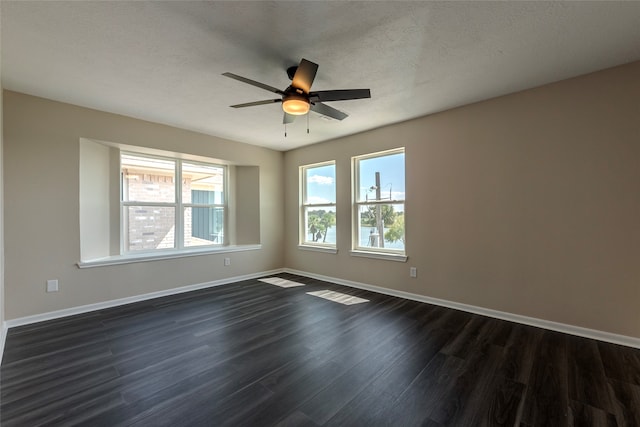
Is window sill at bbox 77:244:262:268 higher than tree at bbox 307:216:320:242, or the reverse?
tree at bbox 307:216:320:242

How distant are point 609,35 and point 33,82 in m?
5.22

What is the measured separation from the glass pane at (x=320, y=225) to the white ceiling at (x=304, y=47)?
233cm

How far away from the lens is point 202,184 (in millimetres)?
5043

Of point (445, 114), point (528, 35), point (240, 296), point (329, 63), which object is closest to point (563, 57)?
point (528, 35)

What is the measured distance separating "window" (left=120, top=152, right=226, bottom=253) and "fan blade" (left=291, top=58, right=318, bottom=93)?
10.8 ft

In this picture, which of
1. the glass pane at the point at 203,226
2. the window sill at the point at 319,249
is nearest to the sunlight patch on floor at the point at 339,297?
the window sill at the point at 319,249

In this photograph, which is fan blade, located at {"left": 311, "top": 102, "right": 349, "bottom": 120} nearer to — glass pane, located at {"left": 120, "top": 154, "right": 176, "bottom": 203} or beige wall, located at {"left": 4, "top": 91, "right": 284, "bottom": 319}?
beige wall, located at {"left": 4, "top": 91, "right": 284, "bottom": 319}

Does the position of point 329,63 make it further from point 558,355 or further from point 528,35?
point 558,355

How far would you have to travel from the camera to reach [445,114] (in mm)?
3605

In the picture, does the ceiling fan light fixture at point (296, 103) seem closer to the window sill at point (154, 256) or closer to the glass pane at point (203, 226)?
the window sill at point (154, 256)

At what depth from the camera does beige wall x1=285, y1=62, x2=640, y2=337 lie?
254 centimetres

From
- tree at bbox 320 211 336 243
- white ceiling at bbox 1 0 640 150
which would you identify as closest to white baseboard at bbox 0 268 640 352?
tree at bbox 320 211 336 243

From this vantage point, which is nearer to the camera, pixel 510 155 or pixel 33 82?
pixel 33 82

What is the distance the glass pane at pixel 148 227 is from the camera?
4160 mm
